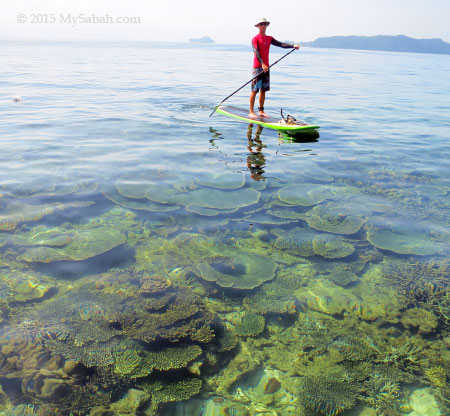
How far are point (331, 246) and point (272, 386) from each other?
2.45 m

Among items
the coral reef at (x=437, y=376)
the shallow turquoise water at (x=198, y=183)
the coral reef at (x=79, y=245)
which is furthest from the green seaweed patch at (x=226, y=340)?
the coral reef at (x=79, y=245)

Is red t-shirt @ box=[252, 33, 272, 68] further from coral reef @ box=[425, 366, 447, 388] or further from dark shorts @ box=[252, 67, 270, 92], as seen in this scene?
coral reef @ box=[425, 366, 447, 388]

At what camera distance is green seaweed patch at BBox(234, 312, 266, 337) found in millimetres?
3630

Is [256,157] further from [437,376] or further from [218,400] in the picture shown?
[218,400]

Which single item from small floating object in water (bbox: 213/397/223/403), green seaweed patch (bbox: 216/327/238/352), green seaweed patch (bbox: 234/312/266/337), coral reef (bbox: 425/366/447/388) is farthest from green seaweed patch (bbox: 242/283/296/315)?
coral reef (bbox: 425/366/447/388)

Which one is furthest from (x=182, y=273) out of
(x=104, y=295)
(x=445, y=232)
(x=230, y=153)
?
(x=230, y=153)

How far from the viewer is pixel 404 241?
514cm

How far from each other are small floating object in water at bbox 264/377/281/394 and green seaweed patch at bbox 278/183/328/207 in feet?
11.5

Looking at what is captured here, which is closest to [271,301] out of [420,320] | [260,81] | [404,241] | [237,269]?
[237,269]

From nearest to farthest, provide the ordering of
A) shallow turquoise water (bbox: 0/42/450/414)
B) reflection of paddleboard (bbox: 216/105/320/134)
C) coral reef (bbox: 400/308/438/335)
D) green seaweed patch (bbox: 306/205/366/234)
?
1. coral reef (bbox: 400/308/438/335)
2. shallow turquoise water (bbox: 0/42/450/414)
3. green seaweed patch (bbox: 306/205/366/234)
4. reflection of paddleboard (bbox: 216/105/320/134)

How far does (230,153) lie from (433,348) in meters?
6.30

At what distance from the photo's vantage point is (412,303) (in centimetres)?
408

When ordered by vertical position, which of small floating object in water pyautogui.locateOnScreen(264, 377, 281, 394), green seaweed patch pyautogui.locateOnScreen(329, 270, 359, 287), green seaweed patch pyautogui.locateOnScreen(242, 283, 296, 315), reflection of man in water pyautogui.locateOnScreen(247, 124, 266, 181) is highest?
reflection of man in water pyautogui.locateOnScreen(247, 124, 266, 181)

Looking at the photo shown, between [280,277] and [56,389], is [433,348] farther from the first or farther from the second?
[56,389]
